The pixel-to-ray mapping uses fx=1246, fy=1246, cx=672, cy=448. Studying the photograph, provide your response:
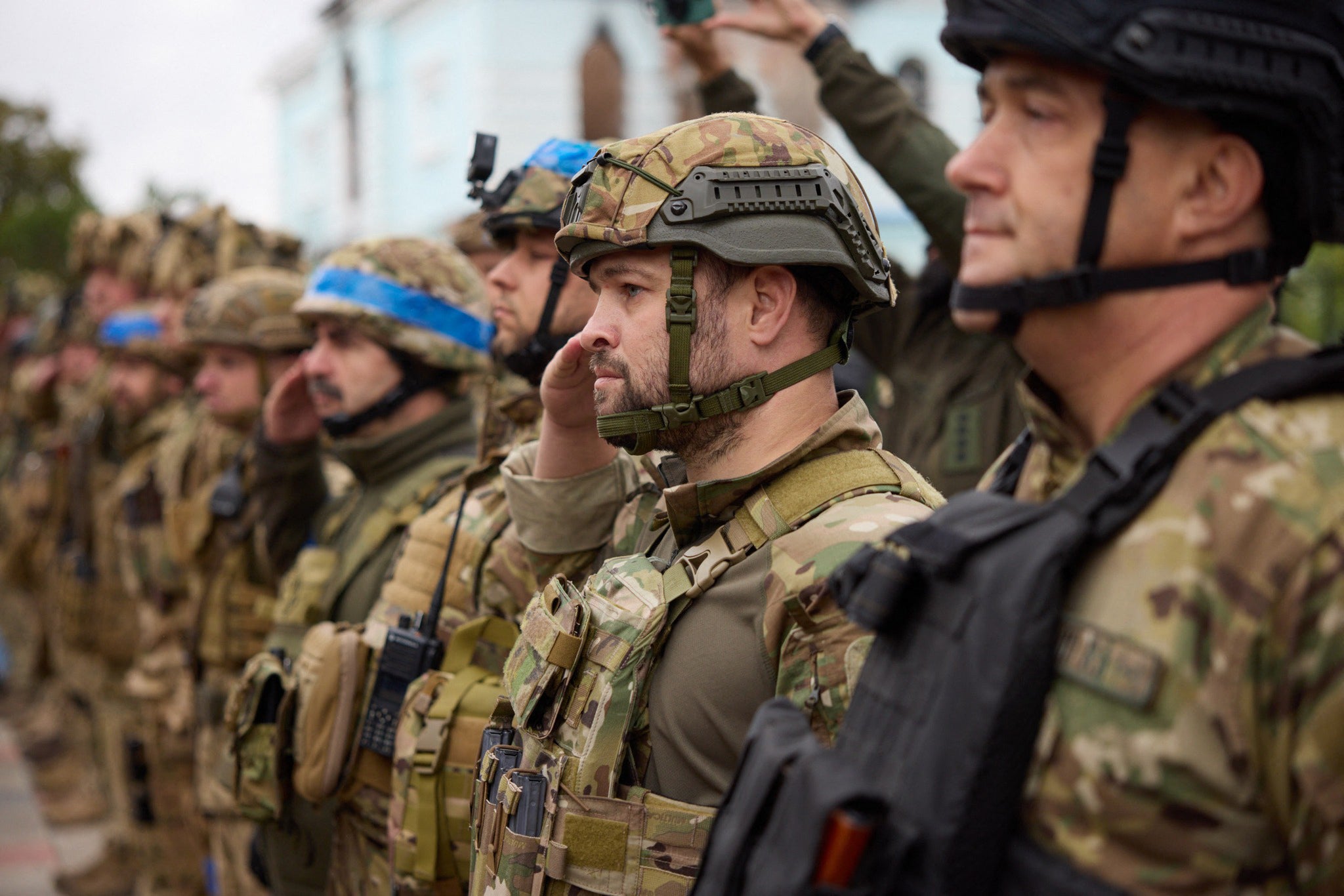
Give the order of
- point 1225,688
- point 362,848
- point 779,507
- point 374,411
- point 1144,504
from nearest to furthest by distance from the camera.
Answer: point 1225,688 < point 1144,504 < point 779,507 < point 362,848 < point 374,411

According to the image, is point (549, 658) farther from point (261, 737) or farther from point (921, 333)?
point (921, 333)

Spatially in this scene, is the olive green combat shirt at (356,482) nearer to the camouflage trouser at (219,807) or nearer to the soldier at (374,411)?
the soldier at (374,411)

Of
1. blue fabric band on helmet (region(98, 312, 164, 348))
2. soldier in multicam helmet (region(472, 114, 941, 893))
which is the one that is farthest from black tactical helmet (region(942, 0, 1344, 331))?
blue fabric band on helmet (region(98, 312, 164, 348))

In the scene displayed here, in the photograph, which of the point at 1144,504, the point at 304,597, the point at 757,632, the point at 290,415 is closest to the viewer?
the point at 1144,504

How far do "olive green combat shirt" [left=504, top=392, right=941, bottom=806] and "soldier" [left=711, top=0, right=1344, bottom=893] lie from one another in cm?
32

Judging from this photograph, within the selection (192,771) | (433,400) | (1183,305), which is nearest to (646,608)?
(1183,305)

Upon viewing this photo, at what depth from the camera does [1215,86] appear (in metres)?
1.46

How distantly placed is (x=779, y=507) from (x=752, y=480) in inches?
3.3

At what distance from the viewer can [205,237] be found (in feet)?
26.0

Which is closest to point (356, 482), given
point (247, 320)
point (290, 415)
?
point (290, 415)

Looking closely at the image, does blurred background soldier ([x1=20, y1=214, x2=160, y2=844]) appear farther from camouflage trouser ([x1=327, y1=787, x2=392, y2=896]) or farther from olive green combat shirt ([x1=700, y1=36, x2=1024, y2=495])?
olive green combat shirt ([x1=700, y1=36, x2=1024, y2=495])

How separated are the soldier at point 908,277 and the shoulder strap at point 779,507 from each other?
167 centimetres

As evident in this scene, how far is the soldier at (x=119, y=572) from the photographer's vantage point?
24.8 feet

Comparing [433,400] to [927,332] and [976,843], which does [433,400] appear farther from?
[976,843]
